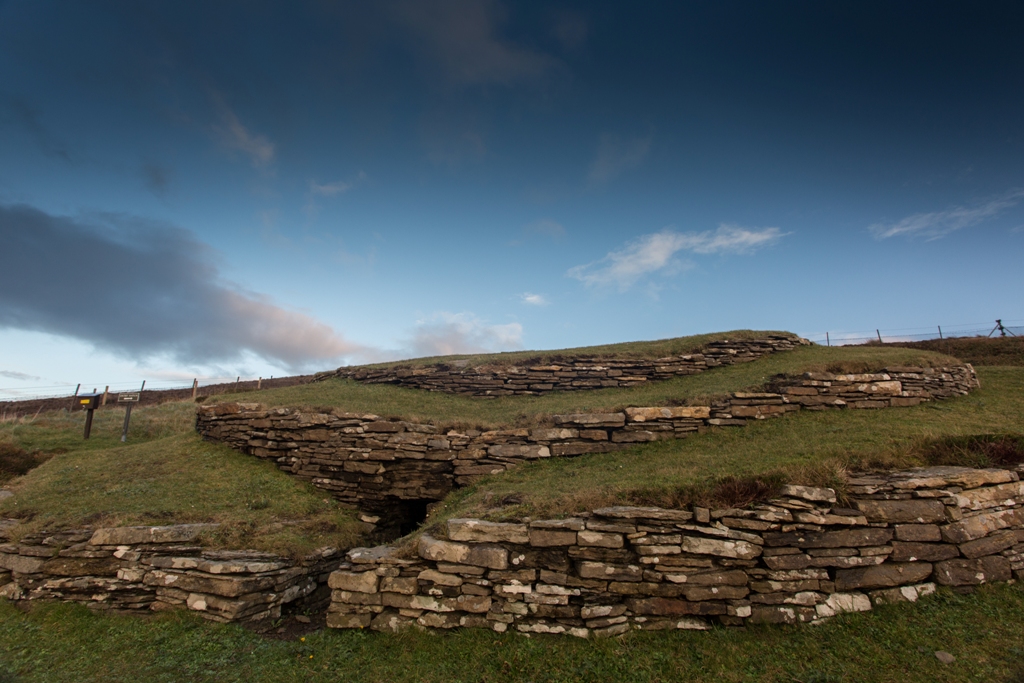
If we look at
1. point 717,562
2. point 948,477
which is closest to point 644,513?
point 717,562

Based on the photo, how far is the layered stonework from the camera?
11297mm

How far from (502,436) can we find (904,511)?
8.18 metres

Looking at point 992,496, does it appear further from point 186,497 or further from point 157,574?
point 186,497

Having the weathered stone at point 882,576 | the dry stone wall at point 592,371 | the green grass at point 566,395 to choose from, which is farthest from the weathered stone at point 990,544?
the dry stone wall at point 592,371

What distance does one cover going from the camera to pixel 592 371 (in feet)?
57.5

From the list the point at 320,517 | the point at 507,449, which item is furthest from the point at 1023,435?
the point at 320,517

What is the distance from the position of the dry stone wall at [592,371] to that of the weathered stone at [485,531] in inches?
396

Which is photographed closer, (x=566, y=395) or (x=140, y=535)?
(x=140, y=535)

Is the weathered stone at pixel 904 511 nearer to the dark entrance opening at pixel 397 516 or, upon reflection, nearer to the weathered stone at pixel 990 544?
the weathered stone at pixel 990 544

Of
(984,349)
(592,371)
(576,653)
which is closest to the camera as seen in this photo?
(576,653)

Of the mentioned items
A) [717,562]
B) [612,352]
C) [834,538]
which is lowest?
[717,562]

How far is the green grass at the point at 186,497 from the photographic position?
9469 millimetres

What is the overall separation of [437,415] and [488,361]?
559 centimetres

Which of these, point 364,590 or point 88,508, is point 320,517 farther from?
point 88,508
